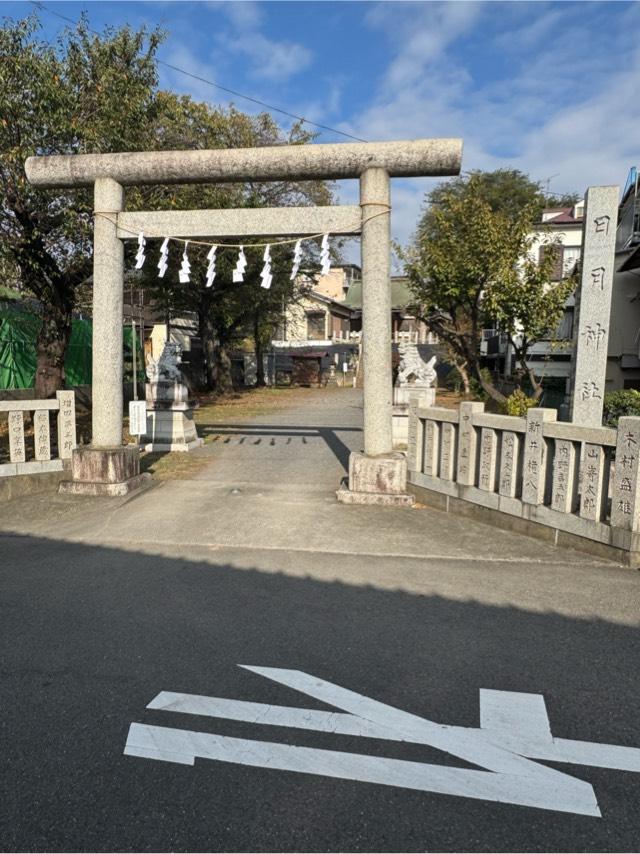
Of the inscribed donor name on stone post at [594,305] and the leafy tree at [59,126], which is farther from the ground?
the leafy tree at [59,126]

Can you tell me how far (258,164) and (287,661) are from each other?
617 centimetres

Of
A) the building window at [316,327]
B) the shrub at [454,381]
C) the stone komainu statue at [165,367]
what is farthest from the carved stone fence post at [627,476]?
the building window at [316,327]

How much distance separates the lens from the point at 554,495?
19.2 feet

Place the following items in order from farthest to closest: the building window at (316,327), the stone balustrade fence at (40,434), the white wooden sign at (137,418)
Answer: the building window at (316,327), the white wooden sign at (137,418), the stone balustrade fence at (40,434)

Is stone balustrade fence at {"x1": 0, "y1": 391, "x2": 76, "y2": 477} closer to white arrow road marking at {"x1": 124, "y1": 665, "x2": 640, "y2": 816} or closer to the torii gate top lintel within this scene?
the torii gate top lintel

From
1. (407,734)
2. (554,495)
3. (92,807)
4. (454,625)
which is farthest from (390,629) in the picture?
(554,495)

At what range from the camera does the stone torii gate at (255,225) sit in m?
7.11

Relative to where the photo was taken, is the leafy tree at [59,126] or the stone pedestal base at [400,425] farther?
the stone pedestal base at [400,425]

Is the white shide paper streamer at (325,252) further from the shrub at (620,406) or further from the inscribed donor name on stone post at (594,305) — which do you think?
the shrub at (620,406)

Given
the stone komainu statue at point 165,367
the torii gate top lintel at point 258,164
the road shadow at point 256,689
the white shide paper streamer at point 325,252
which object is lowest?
the road shadow at point 256,689

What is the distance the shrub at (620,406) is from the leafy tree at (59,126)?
1170 cm

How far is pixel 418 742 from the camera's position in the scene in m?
2.81

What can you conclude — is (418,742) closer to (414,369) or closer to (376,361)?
(376,361)

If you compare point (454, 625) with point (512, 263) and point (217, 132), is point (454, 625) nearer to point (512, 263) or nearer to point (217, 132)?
point (512, 263)
